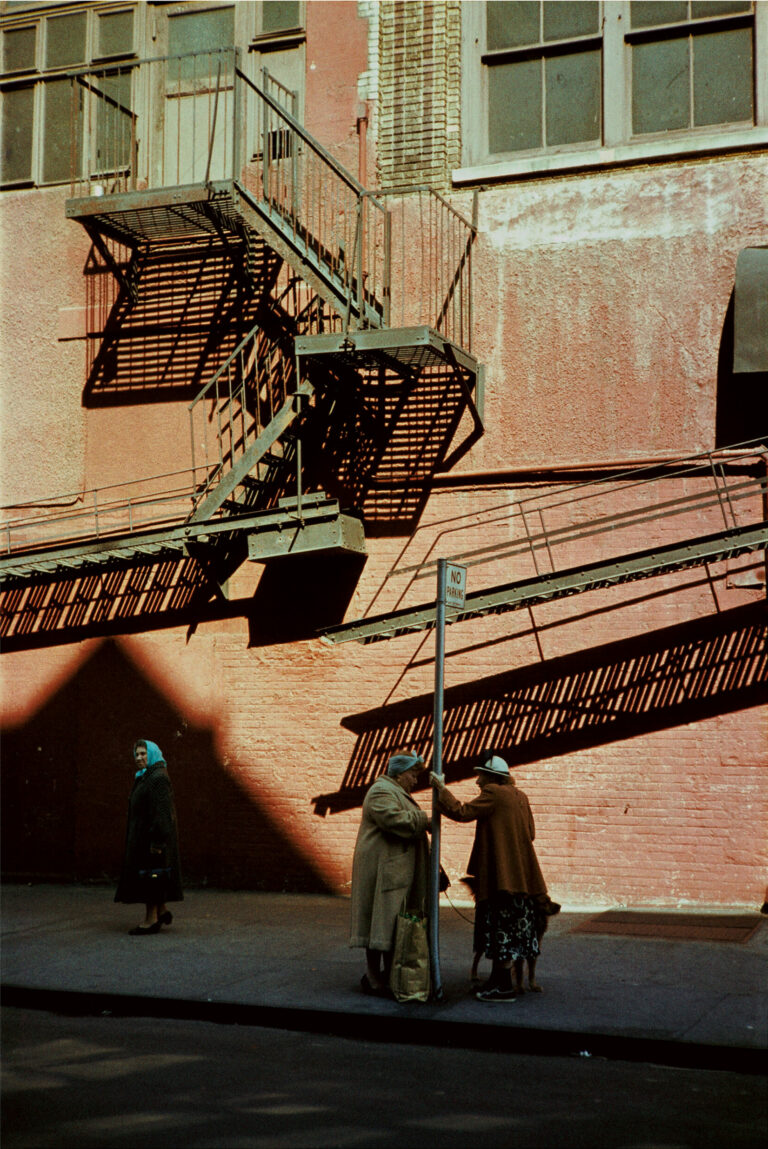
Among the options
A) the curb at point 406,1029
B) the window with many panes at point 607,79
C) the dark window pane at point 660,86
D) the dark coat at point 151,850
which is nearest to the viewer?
the curb at point 406,1029

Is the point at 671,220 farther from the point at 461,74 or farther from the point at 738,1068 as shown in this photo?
the point at 738,1068

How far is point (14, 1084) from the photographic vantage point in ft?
21.1

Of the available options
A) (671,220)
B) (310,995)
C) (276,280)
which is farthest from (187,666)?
(671,220)

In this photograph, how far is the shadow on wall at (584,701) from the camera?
1198 cm

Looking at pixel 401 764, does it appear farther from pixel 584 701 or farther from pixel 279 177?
pixel 279 177

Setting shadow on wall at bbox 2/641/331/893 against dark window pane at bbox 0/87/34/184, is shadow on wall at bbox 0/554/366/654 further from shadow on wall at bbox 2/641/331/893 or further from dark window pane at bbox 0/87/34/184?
dark window pane at bbox 0/87/34/184

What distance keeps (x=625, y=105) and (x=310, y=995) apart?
31.5ft

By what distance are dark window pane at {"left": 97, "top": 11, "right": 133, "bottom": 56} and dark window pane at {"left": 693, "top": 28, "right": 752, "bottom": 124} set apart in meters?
6.72

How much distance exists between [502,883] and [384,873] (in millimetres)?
811

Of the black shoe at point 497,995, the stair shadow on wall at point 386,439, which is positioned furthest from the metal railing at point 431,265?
the black shoe at point 497,995

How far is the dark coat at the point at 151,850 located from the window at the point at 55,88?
315 inches

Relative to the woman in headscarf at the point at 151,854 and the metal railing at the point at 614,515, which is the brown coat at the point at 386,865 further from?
the metal railing at the point at 614,515

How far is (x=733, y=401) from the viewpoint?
1233 cm

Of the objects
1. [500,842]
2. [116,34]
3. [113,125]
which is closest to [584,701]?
[500,842]
